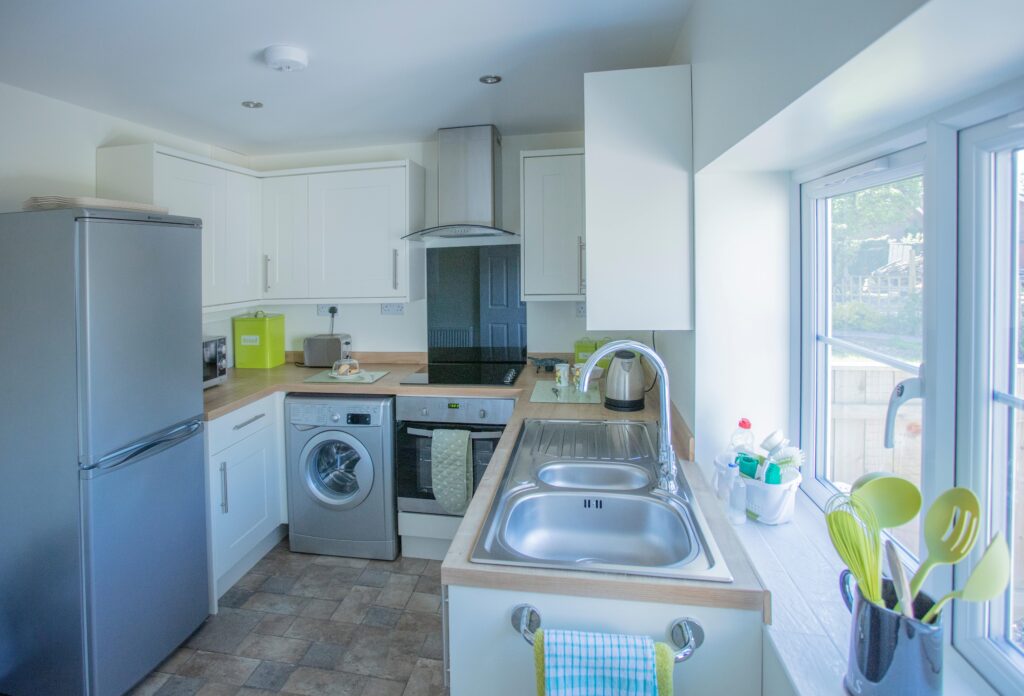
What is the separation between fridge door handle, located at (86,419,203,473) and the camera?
184 centimetres

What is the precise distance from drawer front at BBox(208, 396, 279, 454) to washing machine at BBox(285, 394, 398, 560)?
0.10 metres

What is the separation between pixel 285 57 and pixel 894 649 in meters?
2.31

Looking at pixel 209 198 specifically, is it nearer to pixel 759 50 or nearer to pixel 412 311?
pixel 412 311

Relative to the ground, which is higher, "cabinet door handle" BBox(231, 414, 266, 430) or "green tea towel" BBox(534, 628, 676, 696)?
"cabinet door handle" BBox(231, 414, 266, 430)

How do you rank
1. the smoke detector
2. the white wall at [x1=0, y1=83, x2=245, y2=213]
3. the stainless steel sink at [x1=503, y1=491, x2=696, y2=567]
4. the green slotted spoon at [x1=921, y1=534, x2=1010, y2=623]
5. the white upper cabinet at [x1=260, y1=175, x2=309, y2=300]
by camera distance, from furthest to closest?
the white upper cabinet at [x1=260, y1=175, x2=309, y2=300] → the white wall at [x1=0, y1=83, x2=245, y2=213] → the smoke detector → the stainless steel sink at [x1=503, y1=491, x2=696, y2=567] → the green slotted spoon at [x1=921, y1=534, x2=1010, y2=623]

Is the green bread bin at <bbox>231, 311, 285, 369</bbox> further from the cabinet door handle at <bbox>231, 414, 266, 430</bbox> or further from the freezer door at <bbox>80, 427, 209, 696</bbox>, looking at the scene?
the freezer door at <bbox>80, 427, 209, 696</bbox>

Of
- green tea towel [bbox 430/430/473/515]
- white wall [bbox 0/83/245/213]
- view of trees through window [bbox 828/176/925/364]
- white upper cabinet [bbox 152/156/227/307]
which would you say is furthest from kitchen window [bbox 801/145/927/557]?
white wall [bbox 0/83/245/213]

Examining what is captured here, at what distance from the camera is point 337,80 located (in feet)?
7.57

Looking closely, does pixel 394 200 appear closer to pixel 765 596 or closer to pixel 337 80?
pixel 337 80

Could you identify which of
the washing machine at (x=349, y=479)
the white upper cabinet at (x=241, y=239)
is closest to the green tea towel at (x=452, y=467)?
the washing machine at (x=349, y=479)

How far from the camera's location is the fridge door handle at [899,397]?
1033 mm

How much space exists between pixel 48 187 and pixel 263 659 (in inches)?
86.0

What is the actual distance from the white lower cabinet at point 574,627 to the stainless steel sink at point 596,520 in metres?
0.07

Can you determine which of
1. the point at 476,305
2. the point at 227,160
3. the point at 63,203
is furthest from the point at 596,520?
the point at 227,160
